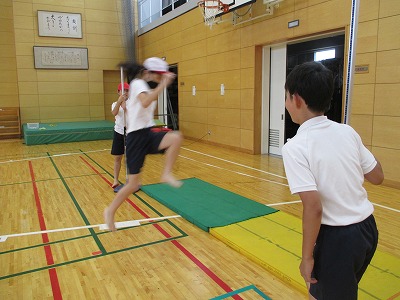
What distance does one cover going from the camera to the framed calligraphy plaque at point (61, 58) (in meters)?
11.2

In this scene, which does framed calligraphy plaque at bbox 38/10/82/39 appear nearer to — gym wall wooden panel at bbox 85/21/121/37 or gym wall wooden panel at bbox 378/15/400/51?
gym wall wooden panel at bbox 85/21/121/37

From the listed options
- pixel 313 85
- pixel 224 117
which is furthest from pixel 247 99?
pixel 313 85

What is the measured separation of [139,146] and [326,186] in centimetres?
177

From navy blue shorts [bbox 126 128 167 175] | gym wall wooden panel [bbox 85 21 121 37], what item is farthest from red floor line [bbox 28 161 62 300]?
gym wall wooden panel [bbox 85 21 121 37]

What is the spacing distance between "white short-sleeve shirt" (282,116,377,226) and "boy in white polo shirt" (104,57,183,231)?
1597mm

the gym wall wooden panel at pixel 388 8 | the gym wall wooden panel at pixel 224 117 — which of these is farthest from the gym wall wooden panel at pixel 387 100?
the gym wall wooden panel at pixel 224 117

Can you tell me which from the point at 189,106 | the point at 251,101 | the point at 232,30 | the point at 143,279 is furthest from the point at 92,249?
the point at 189,106

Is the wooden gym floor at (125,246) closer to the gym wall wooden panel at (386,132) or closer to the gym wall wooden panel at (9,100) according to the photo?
the gym wall wooden panel at (386,132)

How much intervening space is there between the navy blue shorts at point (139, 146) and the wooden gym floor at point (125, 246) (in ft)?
2.48

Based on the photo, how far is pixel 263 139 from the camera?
24.0 feet

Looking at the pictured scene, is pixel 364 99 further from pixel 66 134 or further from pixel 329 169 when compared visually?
pixel 66 134

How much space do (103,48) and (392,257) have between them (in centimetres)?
1145

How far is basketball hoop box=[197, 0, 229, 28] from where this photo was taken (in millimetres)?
6918

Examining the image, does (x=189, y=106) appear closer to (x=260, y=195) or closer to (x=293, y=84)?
(x=260, y=195)
